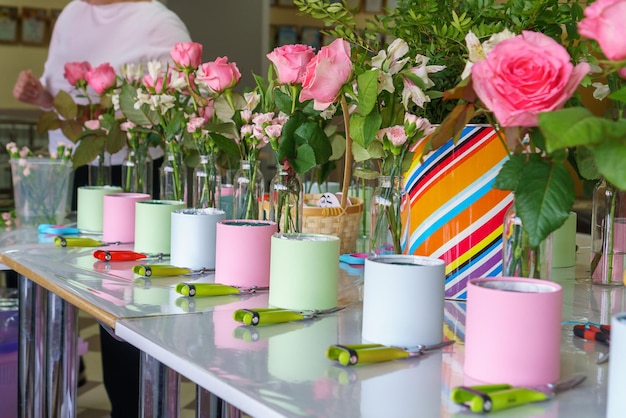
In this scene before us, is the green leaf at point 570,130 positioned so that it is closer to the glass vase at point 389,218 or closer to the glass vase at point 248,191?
the glass vase at point 389,218

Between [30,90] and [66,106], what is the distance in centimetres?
53

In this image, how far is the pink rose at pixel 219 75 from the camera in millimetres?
1535

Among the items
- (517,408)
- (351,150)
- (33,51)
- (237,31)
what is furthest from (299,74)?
(33,51)

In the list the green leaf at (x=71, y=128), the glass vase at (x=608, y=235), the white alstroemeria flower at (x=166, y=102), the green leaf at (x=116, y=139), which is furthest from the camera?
the green leaf at (x=71, y=128)

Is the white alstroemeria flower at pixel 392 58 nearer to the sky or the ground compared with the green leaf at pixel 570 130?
nearer to the sky

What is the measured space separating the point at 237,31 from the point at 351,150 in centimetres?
468

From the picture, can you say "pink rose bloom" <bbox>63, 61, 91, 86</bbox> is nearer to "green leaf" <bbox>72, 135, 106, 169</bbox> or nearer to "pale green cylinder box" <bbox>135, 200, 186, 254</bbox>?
"green leaf" <bbox>72, 135, 106, 169</bbox>

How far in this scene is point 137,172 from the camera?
2.00m

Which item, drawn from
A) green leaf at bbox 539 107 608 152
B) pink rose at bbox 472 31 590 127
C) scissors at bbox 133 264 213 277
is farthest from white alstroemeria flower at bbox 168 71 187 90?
green leaf at bbox 539 107 608 152

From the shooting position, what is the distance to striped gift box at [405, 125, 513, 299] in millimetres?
1239

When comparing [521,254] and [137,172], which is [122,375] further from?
[521,254]

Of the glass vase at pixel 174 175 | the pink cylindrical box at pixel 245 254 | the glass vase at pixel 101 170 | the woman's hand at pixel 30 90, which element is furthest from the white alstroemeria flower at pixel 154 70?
the woman's hand at pixel 30 90

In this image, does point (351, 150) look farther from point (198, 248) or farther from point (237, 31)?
point (237, 31)

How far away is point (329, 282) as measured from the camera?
45.9 inches
